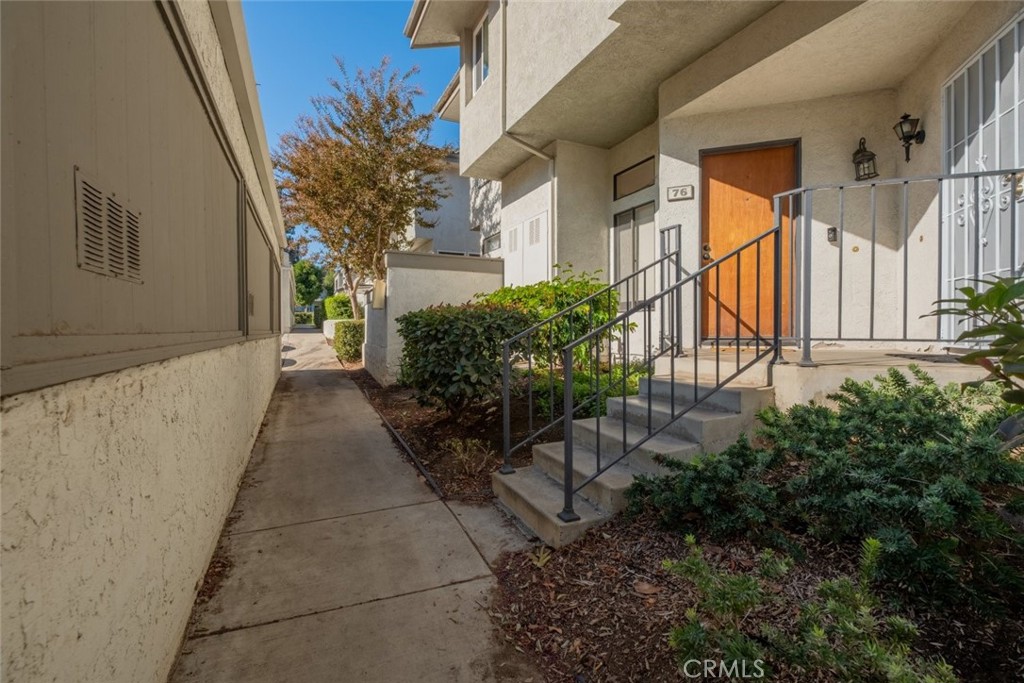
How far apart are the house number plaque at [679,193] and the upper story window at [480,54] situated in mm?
4862

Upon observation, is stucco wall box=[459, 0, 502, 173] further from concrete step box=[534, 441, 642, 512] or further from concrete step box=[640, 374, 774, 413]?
concrete step box=[534, 441, 642, 512]

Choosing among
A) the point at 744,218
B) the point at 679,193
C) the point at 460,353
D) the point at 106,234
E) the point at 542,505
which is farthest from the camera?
the point at 679,193

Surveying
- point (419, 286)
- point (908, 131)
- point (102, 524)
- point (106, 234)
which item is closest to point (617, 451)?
point (102, 524)

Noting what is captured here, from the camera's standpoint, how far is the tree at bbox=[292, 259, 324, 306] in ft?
118

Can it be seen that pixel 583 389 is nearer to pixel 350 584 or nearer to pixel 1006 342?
pixel 350 584

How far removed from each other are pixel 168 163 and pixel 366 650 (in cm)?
237

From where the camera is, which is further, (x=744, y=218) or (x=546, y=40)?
(x=546, y=40)

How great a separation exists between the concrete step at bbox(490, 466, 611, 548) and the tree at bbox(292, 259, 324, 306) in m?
36.0

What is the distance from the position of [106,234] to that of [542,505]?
2.51 m

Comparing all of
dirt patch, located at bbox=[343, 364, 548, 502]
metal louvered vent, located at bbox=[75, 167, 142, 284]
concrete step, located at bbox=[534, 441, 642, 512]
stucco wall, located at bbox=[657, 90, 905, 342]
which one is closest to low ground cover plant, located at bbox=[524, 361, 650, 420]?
dirt patch, located at bbox=[343, 364, 548, 502]

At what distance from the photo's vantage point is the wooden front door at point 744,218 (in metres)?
5.36

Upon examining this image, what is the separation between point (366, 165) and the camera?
460 inches

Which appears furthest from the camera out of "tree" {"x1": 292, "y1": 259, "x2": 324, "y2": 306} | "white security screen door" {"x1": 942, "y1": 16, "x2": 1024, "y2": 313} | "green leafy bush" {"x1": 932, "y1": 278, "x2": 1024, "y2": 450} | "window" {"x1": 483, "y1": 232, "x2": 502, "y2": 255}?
"tree" {"x1": 292, "y1": 259, "x2": 324, "y2": 306}

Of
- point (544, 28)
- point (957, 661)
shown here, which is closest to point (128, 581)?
point (957, 661)
